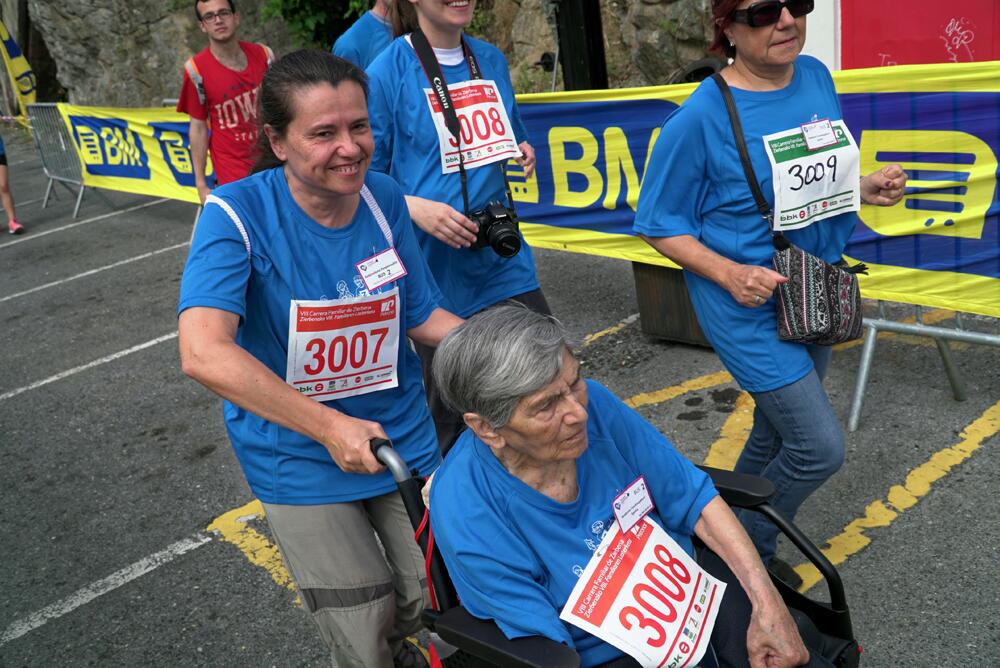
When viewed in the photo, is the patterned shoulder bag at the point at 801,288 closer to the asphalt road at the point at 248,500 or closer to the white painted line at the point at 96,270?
the asphalt road at the point at 248,500

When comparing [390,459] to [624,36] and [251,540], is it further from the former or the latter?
[624,36]

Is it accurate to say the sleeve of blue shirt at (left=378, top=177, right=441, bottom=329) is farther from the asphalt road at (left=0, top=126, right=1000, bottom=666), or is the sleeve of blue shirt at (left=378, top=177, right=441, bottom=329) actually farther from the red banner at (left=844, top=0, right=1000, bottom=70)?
the red banner at (left=844, top=0, right=1000, bottom=70)

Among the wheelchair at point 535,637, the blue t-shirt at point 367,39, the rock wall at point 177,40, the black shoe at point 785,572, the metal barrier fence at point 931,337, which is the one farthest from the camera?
the rock wall at point 177,40

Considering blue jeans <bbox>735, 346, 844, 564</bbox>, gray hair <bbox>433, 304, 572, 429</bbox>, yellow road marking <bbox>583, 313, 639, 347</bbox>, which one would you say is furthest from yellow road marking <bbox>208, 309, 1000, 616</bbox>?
gray hair <bbox>433, 304, 572, 429</bbox>

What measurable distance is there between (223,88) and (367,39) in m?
2.09

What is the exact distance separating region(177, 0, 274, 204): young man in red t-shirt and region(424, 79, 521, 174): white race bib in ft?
8.97

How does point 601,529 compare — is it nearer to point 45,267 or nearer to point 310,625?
point 310,625

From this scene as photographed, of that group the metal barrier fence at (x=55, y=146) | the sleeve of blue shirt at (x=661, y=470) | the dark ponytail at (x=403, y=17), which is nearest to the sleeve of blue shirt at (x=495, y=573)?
the sleeve of blue shirt at (x=661, y=470)

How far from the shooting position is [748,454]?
10.5 feet

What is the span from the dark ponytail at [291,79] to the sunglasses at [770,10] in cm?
109

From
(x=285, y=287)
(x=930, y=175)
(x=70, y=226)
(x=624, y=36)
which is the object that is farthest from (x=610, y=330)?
(x=70, y=226)

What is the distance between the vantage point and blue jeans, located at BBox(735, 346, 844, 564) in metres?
2.86

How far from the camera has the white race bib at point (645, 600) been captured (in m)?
2.11

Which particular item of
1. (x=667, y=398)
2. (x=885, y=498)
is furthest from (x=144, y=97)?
(x=885, y=498)
